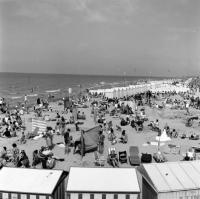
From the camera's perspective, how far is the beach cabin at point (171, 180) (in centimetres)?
676

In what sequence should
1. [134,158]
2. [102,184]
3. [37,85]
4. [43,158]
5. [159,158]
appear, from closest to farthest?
[102,184] < [43,158] < [134,158] < [159,158] < [37,85]

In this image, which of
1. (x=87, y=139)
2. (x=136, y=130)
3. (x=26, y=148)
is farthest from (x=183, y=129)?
(x=26, y=148)

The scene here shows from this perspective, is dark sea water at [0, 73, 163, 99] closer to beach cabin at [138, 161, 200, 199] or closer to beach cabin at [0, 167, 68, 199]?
beach cabin at [0, 167, 68, 199]

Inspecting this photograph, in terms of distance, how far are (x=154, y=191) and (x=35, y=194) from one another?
2.87m

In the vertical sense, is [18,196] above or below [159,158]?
above

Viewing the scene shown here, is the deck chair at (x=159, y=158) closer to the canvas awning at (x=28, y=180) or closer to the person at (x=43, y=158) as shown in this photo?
the person at (x=43, y=158)

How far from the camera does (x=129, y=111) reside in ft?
79.9

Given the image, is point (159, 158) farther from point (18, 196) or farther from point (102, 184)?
point (18, 196)

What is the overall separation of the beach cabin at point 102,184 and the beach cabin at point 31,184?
0.38 metres

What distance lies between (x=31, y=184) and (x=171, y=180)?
3.53 m

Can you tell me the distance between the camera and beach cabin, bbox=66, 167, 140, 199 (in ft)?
21.8

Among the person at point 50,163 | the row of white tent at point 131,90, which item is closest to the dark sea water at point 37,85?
the row of white tent at point 131,90

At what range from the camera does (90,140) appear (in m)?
12.6

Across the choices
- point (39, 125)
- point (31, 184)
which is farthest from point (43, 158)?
point (39, 125)
